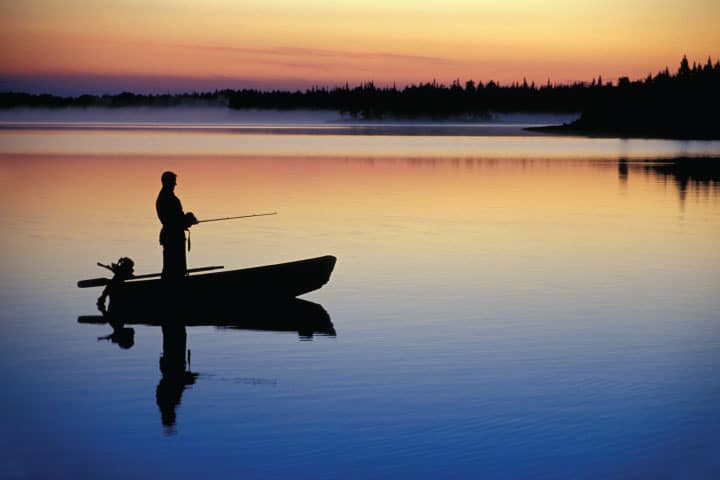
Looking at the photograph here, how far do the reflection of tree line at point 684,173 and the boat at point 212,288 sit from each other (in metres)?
30.1

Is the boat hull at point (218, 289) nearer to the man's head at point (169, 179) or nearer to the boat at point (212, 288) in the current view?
the boat at point (212, 288)

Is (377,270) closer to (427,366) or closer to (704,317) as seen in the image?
(704,317)

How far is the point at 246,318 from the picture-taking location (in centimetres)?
1817

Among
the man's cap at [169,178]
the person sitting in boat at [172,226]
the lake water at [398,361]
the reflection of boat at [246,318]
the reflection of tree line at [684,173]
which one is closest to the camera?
the lake water at [398,361]

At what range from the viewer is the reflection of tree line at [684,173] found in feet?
172

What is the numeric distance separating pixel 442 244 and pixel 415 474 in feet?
62.4

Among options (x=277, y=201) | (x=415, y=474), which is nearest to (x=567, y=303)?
(x=415, y=474)

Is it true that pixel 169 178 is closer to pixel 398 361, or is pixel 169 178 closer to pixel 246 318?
pixel 246 318

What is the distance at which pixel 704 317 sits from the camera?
717 inches

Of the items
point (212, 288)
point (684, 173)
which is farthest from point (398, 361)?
point (684, 173)

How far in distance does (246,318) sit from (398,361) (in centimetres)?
450

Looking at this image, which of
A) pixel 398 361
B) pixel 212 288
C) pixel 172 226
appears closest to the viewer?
pixel 398 361

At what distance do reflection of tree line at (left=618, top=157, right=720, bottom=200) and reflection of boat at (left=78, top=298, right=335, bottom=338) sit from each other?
3090cm

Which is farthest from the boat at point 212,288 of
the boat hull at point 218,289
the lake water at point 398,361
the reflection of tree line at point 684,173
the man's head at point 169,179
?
the reflection of tree line at point 684,173
